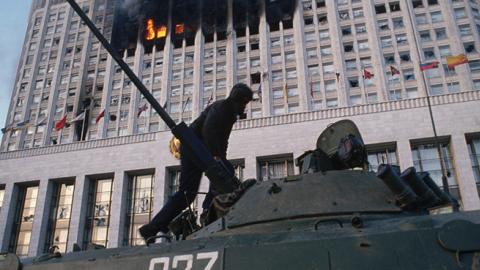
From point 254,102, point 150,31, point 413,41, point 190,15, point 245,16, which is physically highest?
point 190,15

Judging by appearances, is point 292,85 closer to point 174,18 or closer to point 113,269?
point 174,18

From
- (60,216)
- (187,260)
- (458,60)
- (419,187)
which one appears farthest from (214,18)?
(187,260)

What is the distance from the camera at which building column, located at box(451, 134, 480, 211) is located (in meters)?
30.2

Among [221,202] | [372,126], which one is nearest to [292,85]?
[372,126]

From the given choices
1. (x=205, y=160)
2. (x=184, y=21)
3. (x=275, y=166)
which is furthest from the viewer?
(x=184, y=21)

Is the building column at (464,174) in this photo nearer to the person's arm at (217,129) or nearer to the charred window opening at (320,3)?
the person's arm at (217,129)

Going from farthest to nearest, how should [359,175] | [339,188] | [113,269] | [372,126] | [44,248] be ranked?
1. [44,248]
2. [372,126]
3. [359,175]
4. [339,188]
5. [113,269]

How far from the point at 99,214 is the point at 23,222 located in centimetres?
627

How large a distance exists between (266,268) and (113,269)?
1487 millimetres

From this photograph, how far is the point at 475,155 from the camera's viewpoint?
106 ft

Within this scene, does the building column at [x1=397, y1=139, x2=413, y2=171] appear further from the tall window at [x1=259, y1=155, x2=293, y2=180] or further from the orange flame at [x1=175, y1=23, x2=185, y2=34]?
the orange flame at [x1=175, y1=23, x2=185, y2=34]

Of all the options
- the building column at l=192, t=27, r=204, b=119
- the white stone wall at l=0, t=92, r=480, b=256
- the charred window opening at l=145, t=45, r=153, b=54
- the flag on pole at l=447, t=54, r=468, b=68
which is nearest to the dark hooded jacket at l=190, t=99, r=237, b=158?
the white stone wall at l=0, t=92, r=480, b=256

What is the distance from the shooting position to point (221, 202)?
19.7 ft

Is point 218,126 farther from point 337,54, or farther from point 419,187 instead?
point 337,54
